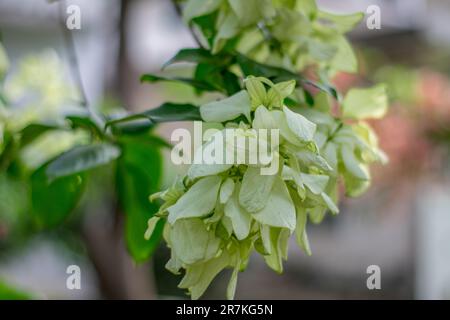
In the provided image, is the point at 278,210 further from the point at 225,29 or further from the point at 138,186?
the point at 138,186

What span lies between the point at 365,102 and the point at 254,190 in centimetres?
20

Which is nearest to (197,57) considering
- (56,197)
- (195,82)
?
(195,82)

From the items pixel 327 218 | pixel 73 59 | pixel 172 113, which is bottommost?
pixel 172 113

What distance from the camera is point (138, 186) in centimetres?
64

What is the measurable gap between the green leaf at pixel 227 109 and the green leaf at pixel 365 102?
144 mm

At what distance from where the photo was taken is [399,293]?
413cm

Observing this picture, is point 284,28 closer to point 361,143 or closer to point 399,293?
point 361,143

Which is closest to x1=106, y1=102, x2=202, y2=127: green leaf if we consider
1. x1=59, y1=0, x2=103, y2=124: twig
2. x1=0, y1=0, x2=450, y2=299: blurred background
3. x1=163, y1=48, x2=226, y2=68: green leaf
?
x1=163, y1=48, x2=226, y2=68: green leaf

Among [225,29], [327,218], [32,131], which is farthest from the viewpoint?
[327,218]

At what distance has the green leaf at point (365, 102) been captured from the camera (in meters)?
0.51

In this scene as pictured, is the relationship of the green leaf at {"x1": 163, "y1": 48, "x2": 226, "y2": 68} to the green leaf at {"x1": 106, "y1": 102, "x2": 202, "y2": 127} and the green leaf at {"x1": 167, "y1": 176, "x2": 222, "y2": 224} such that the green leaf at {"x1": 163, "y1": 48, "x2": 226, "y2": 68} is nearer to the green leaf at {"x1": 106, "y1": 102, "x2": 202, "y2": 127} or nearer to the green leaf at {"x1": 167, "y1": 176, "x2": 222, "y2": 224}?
the green leaf at {"x1": 106, "y1": 102, "x2": 202, "y2": 127}

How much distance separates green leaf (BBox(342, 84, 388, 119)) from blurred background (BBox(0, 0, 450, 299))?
28 cm
